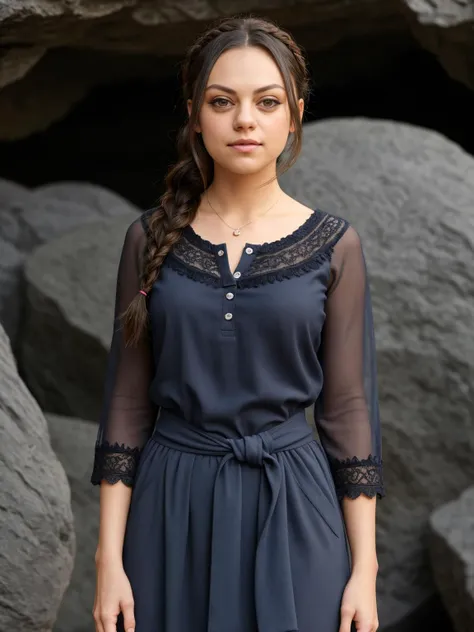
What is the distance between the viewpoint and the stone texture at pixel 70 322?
155 inches

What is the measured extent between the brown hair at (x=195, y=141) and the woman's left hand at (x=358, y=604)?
20.3 inches

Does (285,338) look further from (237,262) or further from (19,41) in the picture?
(19,41)

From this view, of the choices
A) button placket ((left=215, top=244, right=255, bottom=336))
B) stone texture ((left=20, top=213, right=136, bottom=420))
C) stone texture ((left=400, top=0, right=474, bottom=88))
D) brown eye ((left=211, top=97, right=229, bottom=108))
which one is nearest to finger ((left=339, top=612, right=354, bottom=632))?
button placket ((left=215, top=244, right=255, bottom=336))

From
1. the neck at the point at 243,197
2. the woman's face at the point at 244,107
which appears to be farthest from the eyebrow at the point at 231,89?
the neck at the point at 243,197

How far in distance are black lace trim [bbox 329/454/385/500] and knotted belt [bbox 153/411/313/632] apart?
0.33ft

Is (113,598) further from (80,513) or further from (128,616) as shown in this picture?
(80,513)

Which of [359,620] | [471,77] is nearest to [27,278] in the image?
[471,77]

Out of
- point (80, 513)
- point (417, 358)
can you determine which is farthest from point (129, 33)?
point (80, 513)

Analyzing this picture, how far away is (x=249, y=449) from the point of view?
1.85 meters

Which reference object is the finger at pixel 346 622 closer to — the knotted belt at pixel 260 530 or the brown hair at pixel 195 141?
the knotted belt at pixel 260 530

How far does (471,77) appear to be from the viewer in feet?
14.1

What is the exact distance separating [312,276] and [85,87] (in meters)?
3.37

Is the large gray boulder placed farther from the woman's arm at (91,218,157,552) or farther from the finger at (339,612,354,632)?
the finger at (339,612,354,632)

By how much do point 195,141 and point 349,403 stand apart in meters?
0.51
